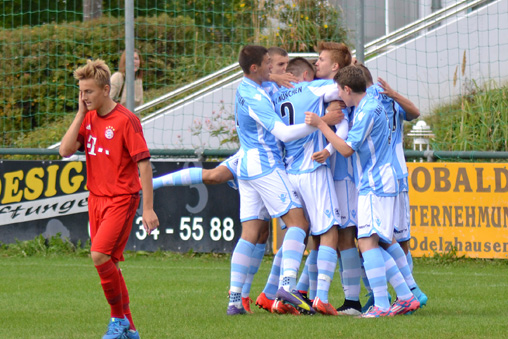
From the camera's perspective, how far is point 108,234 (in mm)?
5668

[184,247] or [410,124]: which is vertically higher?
[410,124]

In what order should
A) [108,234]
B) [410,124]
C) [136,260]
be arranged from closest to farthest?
[108,234], [136,260], [410,124]

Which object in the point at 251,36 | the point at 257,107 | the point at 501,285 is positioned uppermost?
the point at 251,36

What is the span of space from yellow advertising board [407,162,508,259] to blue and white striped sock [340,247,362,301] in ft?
11.5

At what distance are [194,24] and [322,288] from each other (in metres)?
9.40

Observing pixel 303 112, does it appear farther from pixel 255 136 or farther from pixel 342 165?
pixel 342 165

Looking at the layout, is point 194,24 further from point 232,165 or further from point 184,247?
point 232,165

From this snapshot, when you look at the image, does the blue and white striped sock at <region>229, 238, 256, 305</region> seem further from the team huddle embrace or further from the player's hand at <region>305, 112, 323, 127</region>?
the player's hand at <region>305, 112, 323, 127</region>

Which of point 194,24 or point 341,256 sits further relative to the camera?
point 194,24

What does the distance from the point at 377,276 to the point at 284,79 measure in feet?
5.42

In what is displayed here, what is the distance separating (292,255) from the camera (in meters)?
6.67

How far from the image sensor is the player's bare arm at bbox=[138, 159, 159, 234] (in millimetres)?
5621

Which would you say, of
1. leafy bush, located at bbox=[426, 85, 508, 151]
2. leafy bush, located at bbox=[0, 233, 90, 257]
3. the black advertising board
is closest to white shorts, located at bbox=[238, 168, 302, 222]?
the black advertising board

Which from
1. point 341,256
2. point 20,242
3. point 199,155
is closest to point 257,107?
point 341,256
